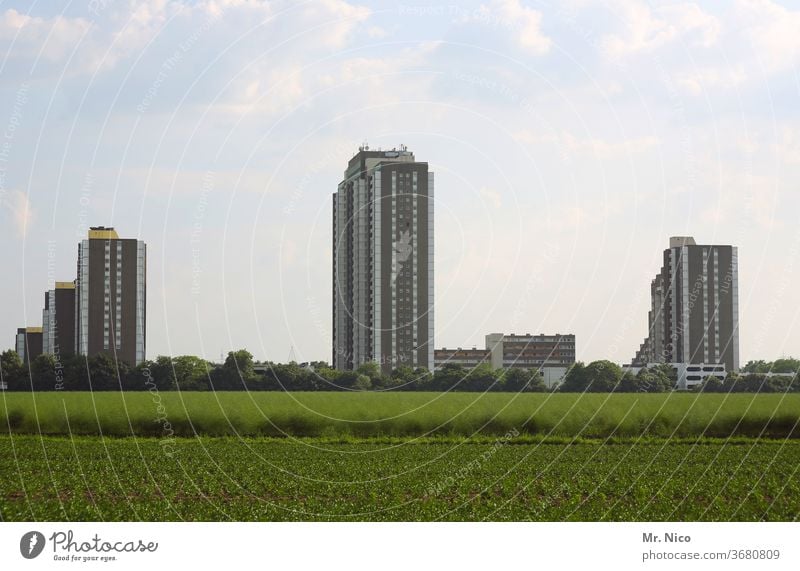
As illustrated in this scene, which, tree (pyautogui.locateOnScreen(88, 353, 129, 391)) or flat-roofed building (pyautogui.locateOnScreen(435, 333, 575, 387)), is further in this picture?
flat-roofed building (pyautogui.locateOnScreen(435, 333, 575, 387))

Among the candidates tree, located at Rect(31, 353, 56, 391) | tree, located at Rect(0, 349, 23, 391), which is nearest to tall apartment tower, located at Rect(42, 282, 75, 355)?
tree, located at Rect(31, 353, 56, 391)

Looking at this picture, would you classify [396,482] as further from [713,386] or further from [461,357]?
[461,357]

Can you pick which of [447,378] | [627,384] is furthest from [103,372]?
[627,384]

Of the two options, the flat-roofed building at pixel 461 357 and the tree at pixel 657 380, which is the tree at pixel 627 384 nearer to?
the tree at pixel 657 380

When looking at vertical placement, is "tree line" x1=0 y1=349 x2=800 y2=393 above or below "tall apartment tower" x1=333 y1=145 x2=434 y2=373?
below

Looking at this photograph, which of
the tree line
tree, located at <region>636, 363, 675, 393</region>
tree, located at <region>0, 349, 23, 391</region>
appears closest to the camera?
the tree line

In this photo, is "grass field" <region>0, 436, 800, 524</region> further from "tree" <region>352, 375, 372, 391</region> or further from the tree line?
the tree line
